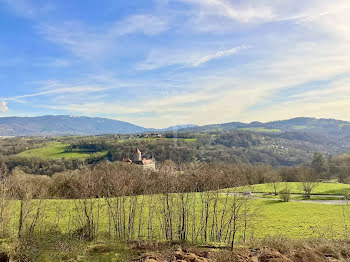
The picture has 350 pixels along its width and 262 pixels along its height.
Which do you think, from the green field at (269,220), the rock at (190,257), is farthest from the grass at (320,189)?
the rock at (190,257)

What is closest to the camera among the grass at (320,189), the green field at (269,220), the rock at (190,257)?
the rock at (190,257)

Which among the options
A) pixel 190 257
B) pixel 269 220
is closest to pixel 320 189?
pixel 269 220

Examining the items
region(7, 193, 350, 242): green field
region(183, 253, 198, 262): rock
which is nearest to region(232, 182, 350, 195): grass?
region(7, 193, 350, 242): green field

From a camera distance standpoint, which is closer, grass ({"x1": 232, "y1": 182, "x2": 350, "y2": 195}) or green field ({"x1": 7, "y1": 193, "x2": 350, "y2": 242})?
green field ({"x1": 7, "y1": 193, "x2": 350, "y2": 242})

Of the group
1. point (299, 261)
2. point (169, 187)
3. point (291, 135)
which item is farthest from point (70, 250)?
point (291, 135)

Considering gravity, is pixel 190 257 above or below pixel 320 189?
above

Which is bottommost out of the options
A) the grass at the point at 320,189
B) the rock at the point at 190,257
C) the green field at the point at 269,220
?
the grass at the point at 320,189

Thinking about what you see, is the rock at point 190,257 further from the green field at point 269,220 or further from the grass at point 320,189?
the grass at point 320,189

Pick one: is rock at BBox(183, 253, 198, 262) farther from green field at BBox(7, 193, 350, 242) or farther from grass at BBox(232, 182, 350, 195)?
grass at BBox(232, 182, 350, 195)

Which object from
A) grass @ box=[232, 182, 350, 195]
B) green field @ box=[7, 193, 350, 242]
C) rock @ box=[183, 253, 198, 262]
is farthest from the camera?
grass @ box=[232, 182, 350, 195]

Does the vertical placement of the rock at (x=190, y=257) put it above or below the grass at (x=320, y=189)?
above

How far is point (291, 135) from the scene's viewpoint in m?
154

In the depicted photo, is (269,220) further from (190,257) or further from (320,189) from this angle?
Answer: (320,189)

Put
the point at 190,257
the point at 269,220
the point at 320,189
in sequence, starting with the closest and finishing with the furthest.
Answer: the point at 190,257 → the point at 269,220 → the point at 320,189
